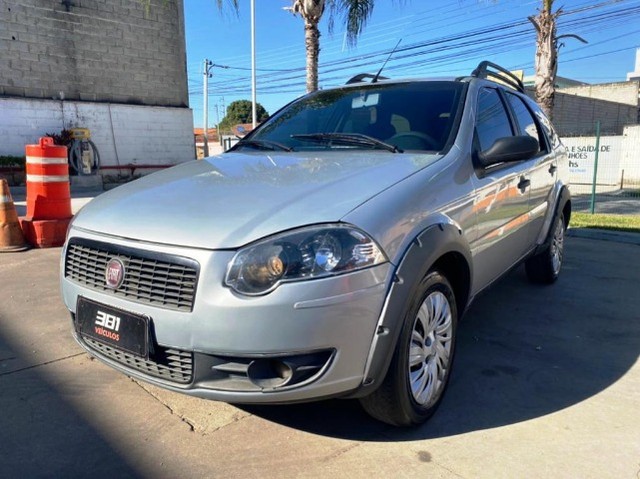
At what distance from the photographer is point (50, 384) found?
304 centimetres

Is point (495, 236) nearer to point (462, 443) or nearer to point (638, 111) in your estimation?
point (462, 443)

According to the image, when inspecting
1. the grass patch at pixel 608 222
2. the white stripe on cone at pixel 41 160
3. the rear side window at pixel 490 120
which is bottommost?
the grass patch at pixel 608 222

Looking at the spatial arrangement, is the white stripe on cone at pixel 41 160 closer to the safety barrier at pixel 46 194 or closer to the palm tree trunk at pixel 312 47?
the safety barrier at pixel 46 194

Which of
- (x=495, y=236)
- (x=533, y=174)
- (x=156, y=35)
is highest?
(x=156, y=35)

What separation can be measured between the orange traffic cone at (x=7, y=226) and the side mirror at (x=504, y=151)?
527cm

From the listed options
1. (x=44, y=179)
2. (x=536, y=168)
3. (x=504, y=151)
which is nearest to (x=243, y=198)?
(x=504, y=151)

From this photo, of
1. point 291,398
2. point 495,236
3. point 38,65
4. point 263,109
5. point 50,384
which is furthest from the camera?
point 263,109

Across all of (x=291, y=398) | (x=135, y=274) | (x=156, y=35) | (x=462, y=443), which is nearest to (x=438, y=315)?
(x=462, y=443)

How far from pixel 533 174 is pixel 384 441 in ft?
8.36

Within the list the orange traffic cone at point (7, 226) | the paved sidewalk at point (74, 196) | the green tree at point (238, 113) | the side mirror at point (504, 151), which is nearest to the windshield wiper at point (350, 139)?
the side mirror at point (504, 151)

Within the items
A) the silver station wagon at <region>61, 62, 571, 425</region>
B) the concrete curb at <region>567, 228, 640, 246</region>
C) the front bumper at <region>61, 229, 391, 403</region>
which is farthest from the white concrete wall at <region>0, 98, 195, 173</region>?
the front bumper at <region>61, 229, 391, 403</region>

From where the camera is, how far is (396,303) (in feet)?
7.18

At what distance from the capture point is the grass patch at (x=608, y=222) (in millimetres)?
8187

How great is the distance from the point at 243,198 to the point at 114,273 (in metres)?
0.65
